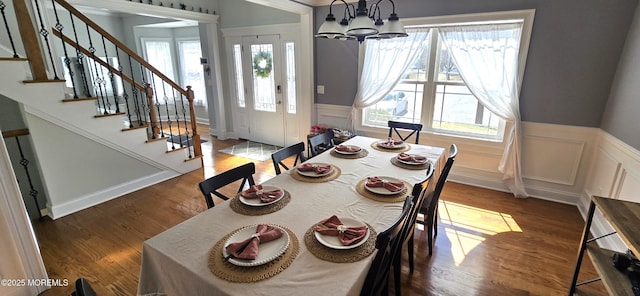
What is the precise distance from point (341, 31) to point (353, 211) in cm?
124

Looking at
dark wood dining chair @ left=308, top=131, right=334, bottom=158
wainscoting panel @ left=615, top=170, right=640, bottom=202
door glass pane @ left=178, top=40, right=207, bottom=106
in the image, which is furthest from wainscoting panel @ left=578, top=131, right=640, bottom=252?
door glass pane @ left=178, top=40, right=207, bottom=106

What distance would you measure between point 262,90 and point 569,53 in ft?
14.4

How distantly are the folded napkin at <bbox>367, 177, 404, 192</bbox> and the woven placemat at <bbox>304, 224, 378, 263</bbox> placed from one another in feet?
1.82

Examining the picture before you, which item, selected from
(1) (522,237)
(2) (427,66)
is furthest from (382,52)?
(1) (522,237)

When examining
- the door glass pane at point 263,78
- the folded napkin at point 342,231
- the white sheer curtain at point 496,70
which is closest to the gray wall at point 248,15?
the door glass pane at point 263,78

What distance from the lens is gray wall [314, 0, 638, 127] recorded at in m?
2.75

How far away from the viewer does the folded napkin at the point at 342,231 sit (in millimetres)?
1260

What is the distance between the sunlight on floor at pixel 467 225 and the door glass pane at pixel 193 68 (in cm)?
623

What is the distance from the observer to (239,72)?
5.51 metres

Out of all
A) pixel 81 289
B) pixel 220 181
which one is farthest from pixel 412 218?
pixel 81 289

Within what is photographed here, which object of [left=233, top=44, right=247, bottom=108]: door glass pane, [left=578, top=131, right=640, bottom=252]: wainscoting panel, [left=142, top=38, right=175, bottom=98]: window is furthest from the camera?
[left=142, top=38, right=175, bottom=98]: window

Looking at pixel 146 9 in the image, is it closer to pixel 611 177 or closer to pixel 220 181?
pixel 220 181

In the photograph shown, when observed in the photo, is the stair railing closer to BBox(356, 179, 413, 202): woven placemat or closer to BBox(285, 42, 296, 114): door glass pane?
BBox(285, 42, 296, 114): door glass pane

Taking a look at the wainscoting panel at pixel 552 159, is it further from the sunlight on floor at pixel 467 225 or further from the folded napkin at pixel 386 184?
the folded napkin at pixel 386 184
